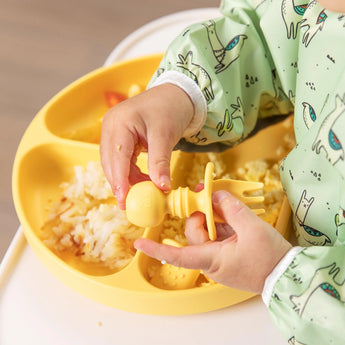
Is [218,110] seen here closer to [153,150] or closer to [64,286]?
[153,150]

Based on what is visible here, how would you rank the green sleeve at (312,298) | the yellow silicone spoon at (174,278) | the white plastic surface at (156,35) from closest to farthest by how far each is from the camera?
the green sleeve at (312,298), the yellow silicone spoon at (174,278), the white plastic surface at (156,35)

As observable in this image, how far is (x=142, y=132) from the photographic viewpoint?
0.60m

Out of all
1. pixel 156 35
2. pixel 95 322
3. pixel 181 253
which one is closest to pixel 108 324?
pixel 95 322

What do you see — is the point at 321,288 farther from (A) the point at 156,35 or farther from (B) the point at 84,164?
(A) the point at 156,35

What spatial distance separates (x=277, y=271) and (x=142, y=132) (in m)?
0.21

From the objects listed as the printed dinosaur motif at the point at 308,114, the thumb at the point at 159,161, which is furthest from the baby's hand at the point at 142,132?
the printed dinosaur motif at the point at 308,114

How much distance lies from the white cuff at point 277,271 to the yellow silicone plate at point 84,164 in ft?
0.17

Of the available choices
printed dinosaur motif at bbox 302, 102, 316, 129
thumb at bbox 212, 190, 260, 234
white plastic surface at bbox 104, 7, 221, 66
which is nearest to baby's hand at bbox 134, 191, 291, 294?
thumb at bbox 212, 190, 260, 234

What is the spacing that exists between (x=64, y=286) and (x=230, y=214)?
23 centimetres

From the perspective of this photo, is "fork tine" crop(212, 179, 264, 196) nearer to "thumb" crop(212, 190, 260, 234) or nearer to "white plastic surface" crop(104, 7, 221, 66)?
"thumb" crop(212, 190, 260, 234)

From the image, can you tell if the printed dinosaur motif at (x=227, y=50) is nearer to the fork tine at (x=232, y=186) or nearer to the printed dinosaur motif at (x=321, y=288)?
the fork tine at (x=232, y=186)

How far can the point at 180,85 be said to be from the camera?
64cm

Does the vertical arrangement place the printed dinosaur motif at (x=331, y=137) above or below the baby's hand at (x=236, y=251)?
above

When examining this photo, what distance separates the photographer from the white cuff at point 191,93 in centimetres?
64
